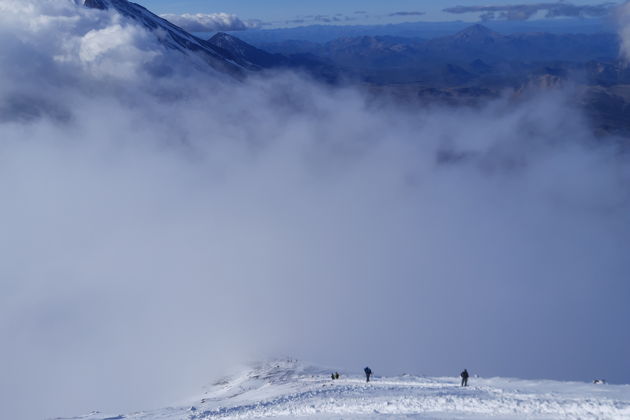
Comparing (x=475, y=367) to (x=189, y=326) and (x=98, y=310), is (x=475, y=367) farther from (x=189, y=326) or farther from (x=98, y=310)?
(x=98, y=310)

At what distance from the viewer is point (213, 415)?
31.7 metres

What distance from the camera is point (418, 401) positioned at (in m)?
28.2

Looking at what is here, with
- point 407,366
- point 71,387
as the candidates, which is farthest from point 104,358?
point 407,366

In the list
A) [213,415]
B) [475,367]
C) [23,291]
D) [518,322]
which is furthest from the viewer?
[23,291]

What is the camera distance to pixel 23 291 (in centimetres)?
16138

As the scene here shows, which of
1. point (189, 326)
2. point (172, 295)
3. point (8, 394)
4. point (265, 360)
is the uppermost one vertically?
point (172, 295)

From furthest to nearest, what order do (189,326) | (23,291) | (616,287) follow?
(616,287)
(23,291)
(189,326)

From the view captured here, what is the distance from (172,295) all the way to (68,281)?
5117cm

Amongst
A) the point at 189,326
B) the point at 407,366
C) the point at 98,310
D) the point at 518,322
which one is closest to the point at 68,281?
the point at 98,310

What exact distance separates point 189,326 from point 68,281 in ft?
272

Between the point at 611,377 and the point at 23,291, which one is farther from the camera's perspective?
the point at 23,291

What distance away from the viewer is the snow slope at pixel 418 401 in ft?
82.8

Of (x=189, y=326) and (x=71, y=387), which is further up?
(x=189, y=326)

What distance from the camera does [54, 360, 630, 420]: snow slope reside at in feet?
82.8
